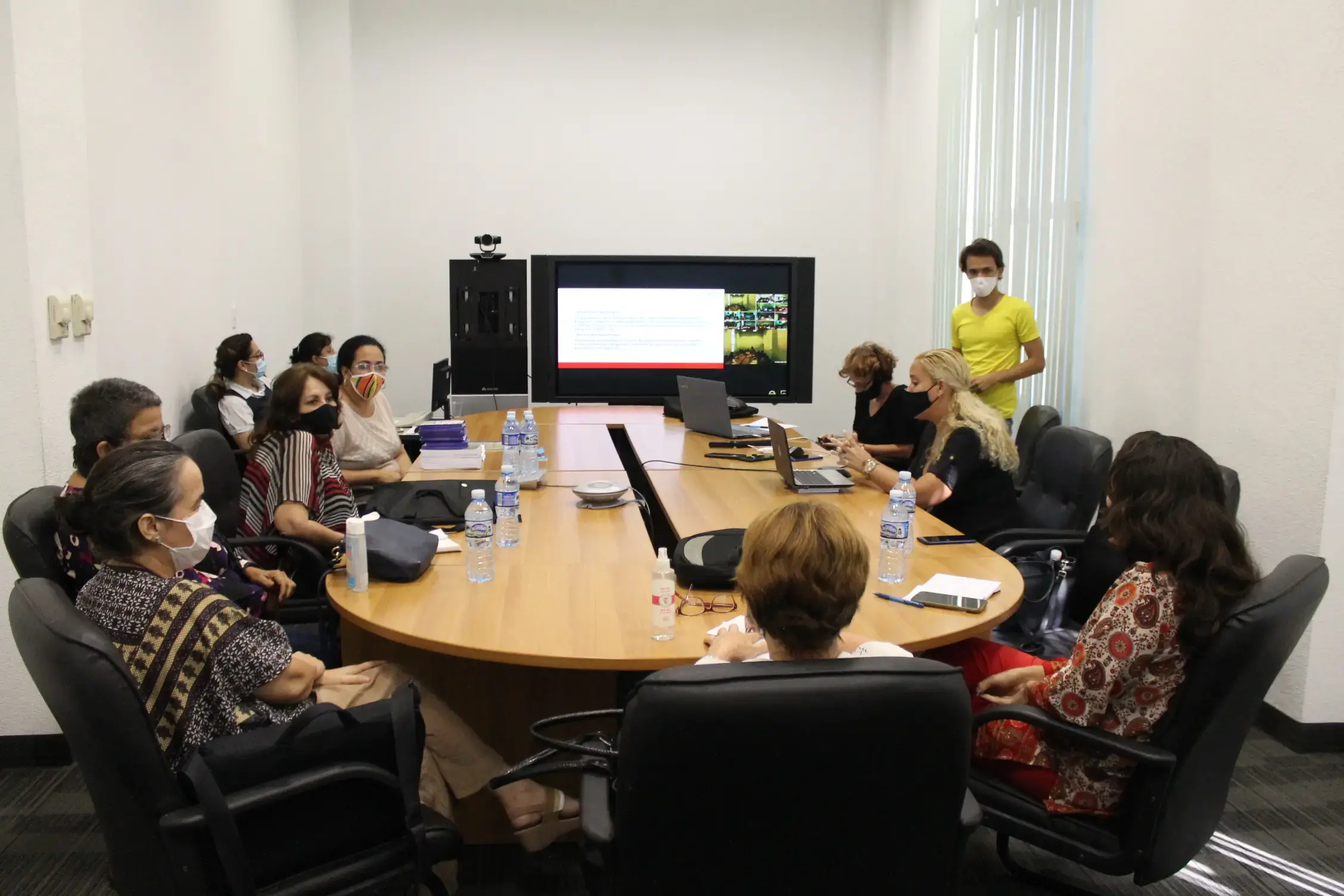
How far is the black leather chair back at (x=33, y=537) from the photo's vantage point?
208cm

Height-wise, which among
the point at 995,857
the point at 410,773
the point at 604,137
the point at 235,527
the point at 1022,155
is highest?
the point at 604,137

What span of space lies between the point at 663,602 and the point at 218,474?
185cm

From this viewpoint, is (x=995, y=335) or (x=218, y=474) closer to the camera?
(x=218, y=474)

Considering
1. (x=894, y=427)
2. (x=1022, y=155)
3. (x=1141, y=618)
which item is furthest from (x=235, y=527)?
(x=1022, y=155)

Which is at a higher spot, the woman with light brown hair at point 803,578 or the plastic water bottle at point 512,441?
the woman with light brown hair at point 803,578

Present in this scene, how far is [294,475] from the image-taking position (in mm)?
3250

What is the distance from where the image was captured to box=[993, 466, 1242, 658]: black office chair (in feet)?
9.53

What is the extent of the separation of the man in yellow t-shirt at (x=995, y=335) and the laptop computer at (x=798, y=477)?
1355 millimetres

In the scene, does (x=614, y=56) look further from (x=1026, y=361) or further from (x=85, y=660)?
(x=85, y=660)

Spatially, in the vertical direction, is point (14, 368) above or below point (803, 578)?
above

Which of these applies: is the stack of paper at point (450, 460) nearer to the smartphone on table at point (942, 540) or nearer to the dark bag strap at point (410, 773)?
the smartphone on table at point (942, 540)

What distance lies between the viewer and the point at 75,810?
2.80 metres

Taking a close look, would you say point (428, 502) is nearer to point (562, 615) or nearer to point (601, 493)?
point (601, 493)

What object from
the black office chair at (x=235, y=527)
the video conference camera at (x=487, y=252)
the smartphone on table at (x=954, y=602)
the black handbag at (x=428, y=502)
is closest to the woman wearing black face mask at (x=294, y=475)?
the black office chair at (x=235, y=527)
